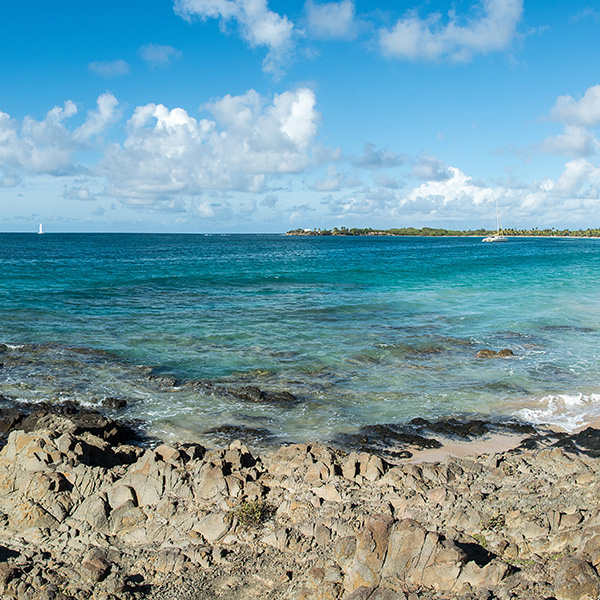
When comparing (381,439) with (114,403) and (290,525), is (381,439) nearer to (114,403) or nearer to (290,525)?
(290,525)

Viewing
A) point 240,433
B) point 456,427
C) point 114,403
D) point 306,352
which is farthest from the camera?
point 306,352

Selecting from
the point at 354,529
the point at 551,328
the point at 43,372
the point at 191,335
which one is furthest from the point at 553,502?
the point at 551,328

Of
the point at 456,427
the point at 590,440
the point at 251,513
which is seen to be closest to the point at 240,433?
the point at 251,513

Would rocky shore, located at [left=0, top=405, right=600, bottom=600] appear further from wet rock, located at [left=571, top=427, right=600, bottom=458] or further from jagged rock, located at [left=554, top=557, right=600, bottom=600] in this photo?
wet rock, located at [left=571, top=427, right=600, bottom=458]

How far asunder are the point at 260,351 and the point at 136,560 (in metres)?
15.4

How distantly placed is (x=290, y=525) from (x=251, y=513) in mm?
704

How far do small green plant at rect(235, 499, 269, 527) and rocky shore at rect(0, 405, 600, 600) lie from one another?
0.03 meters

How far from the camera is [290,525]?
8.35 meters

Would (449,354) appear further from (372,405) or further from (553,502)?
(553,502)

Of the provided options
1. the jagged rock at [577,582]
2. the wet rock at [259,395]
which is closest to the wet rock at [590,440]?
the jagged rock at [577,582]

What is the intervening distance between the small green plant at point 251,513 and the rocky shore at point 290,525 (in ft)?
0.09

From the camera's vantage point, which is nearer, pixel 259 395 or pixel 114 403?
pixel 114 403

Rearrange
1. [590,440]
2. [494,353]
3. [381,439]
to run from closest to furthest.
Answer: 1. [590,440]
2. [381,439]
3. [494,353]

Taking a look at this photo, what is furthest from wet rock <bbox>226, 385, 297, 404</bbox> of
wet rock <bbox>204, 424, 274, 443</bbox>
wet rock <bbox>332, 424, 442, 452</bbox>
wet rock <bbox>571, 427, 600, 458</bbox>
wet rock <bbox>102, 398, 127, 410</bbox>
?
wet rock <bbox>571, 427, 600, 458</bbox>
